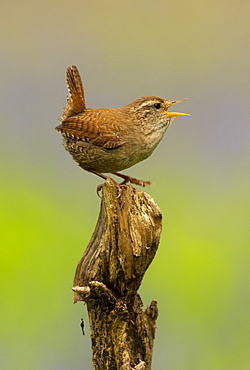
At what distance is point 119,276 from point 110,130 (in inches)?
34.1

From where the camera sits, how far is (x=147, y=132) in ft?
9.98

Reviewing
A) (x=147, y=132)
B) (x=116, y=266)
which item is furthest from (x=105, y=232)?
(x=147, y=132)

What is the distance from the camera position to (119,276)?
249 cm

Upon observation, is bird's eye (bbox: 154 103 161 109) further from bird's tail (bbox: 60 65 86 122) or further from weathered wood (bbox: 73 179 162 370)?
weathered wood (bbox: 73 179 162 370)

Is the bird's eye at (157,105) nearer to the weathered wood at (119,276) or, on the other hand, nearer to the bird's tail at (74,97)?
the bird's tail at (74,97)

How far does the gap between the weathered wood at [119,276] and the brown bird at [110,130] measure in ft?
1.18

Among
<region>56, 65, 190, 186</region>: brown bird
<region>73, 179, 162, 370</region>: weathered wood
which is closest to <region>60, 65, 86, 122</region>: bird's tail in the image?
<region>56, 65, 190, 186</region>: brown bird

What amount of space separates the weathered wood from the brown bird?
14.2 inches

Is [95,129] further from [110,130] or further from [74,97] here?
[74,97]

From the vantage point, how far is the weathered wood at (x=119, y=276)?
2.48m

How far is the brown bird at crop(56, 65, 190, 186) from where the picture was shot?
113 inches

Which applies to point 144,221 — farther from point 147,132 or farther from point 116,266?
point 147,132

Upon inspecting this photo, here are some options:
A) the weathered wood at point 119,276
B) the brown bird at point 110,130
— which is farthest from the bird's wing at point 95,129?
the weathered wood at point 119,276

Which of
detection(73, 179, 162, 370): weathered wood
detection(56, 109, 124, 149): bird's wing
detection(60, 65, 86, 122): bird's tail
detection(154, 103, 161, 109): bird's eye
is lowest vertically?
detection(73, 179, 162, 370): weathered wood
